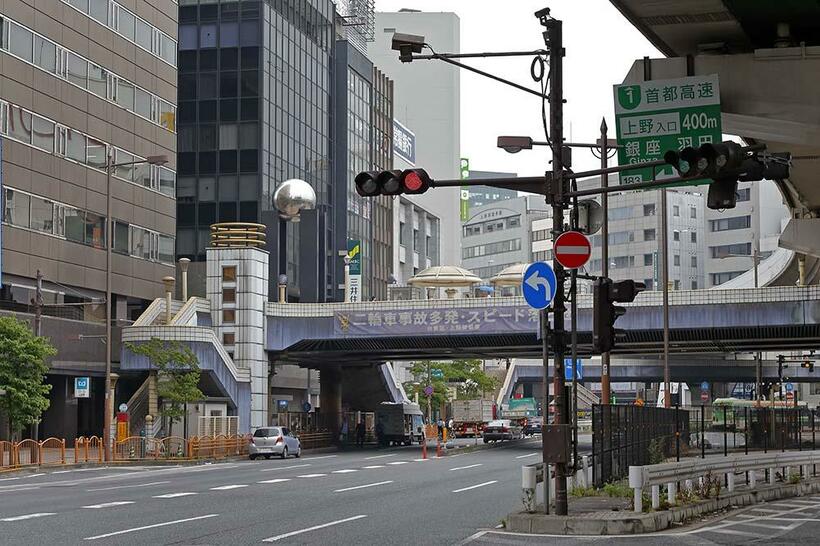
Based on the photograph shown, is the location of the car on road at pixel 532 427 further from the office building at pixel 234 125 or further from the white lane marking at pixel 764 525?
the white lane marking at pixel 764 525

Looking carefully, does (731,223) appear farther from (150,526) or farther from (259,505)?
(150,526)

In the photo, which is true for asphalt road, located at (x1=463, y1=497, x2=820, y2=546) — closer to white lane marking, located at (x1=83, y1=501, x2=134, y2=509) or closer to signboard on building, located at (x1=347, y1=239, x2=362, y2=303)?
white lane marking, located at (x1=83, y1=501, x2=134, y2=509)

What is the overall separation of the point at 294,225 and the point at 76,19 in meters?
29.3

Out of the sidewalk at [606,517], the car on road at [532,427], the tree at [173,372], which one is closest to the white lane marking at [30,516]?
the sidewalk at [606,517]

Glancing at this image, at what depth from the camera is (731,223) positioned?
139875 millimetres

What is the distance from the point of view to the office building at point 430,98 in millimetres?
175000

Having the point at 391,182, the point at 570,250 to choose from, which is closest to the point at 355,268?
the point at 570,250

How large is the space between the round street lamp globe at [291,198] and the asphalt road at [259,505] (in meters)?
37.4

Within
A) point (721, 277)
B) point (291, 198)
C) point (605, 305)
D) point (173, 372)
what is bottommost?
point (173, 372)

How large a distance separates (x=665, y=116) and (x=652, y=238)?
127423 mm

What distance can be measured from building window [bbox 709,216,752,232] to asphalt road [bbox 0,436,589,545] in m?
101

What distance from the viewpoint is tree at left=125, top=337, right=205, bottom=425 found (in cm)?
5212

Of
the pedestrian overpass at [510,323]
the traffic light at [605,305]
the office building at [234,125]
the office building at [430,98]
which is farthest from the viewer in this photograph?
the office building at [430,98]

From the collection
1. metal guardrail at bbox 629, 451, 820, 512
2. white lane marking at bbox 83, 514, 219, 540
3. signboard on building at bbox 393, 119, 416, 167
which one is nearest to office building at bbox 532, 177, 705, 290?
signboard on building at bbox 393, 119, 416, 167
